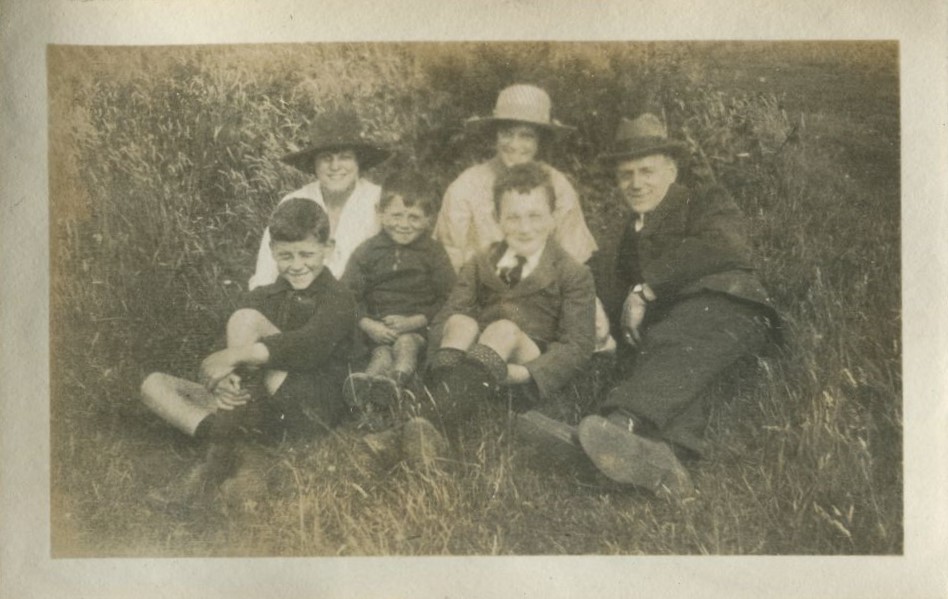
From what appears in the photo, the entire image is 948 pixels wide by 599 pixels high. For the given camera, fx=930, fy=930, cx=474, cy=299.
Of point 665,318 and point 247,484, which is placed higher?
point 665,318

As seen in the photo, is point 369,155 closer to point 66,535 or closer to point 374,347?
point 374,347

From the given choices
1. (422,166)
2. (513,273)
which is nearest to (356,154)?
(422,166)

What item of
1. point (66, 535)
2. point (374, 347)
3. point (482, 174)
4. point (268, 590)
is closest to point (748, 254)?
point (482, 174)

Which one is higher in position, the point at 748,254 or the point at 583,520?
the point at 748,254

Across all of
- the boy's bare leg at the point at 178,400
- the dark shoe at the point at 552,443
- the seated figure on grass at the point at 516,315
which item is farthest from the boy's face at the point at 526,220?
the boy's bare leg at the point at 178,400

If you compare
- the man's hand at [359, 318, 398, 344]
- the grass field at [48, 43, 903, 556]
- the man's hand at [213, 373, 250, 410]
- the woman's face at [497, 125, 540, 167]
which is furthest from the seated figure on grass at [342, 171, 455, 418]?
the man's hand at [213, 373, 250, 410]

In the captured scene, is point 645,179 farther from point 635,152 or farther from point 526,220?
point 526,220
